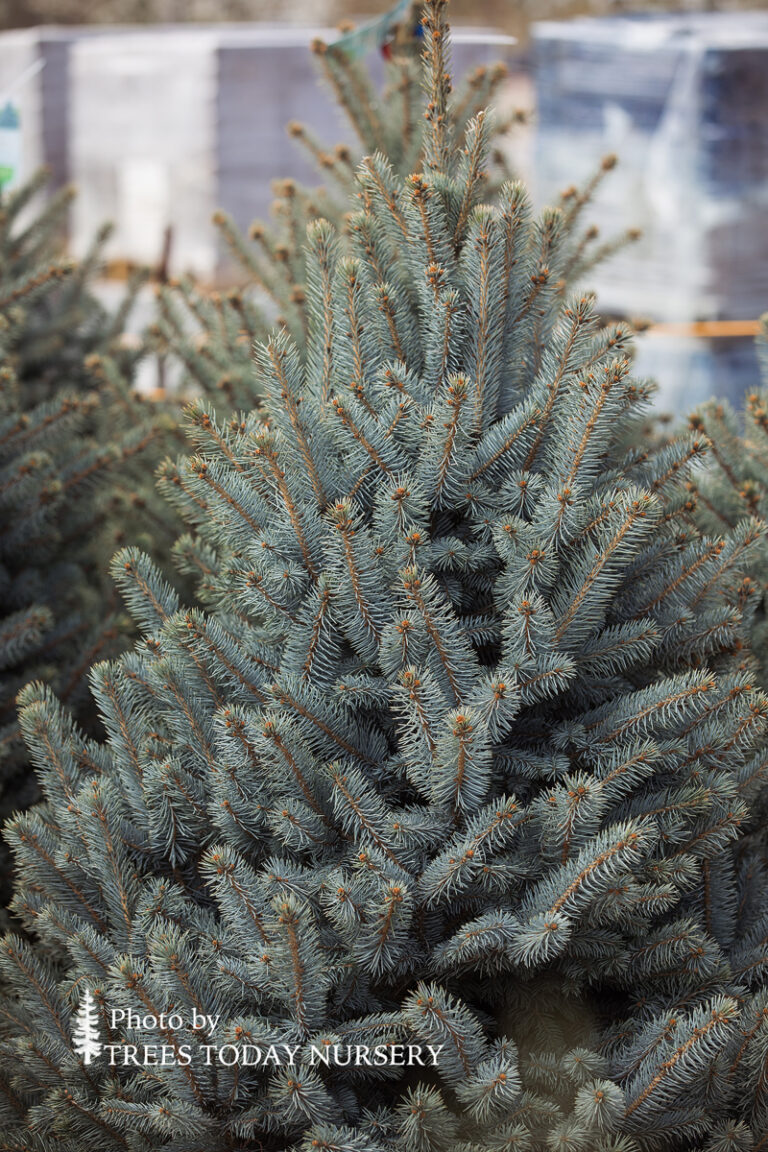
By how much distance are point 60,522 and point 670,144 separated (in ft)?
14.2

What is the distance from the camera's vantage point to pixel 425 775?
1711 millimetres

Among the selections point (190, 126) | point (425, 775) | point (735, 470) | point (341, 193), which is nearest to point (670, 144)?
point (341, 193)

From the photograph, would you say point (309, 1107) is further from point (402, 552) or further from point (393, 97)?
point (393, 97)

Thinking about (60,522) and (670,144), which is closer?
(60,522)

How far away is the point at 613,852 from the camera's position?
1.57 metres

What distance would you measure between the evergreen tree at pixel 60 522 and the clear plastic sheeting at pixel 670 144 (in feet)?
10.8

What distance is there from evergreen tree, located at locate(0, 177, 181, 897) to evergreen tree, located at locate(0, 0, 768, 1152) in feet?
3.06

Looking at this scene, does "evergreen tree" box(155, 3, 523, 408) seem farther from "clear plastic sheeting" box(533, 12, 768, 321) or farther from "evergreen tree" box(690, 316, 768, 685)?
"clear plastic sheeting" box(533, 12, 768, 321)

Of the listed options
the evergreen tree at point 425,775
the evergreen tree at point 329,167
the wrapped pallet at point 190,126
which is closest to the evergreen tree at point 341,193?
the evergreen tree at point 329,167

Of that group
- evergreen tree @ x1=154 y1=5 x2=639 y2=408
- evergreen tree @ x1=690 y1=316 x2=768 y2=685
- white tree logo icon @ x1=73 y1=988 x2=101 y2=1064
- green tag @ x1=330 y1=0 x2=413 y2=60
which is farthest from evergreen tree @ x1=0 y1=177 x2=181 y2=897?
evergreen tree @ x1=690 y1=316 x2=768 y2=685

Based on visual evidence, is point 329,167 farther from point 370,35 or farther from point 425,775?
point 425,775

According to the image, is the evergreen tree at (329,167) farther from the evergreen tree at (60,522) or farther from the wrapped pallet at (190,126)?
the wrapped pallet at (190,126)

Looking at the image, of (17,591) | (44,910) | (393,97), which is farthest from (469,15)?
(44,910)

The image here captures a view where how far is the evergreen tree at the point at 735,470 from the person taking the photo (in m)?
2.63
